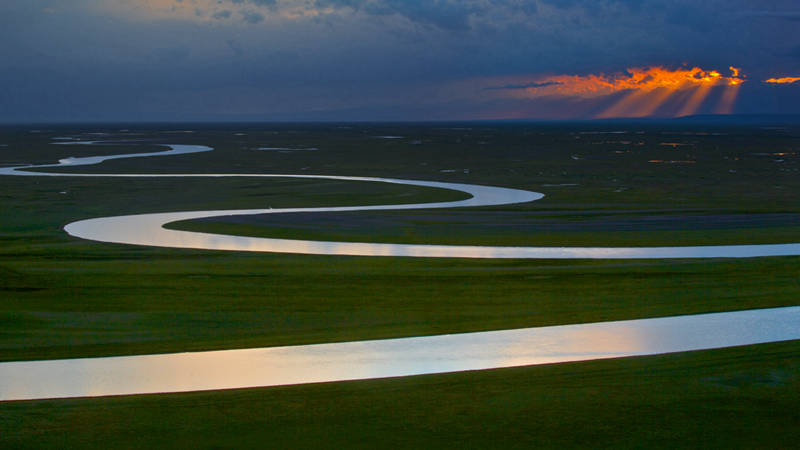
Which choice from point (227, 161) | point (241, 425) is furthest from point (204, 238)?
point (227, 161)

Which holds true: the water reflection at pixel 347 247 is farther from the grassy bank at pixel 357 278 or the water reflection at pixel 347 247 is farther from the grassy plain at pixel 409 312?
the grassy plain at pixel 409 312

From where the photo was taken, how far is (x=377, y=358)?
9.06 metres

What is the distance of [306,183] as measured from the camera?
108ft

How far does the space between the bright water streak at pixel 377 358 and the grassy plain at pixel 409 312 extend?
29 cm

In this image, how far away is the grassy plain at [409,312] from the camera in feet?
23.2

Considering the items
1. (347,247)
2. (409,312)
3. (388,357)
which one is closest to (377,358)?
(388,357)

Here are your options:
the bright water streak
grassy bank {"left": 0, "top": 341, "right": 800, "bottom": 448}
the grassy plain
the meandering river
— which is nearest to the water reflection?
the grassy plain

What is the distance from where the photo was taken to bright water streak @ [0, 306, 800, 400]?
8133 mm

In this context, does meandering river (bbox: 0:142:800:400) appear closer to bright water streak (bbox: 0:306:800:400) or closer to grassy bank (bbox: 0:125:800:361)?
bright water streak (bbox: 0:306:800:400)

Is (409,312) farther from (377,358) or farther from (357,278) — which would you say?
(357,278)

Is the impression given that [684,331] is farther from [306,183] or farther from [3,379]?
[306,183]

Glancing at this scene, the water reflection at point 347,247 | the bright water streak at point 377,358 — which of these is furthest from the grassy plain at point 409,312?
the water reflection at point 347,247

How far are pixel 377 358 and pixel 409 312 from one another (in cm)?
218

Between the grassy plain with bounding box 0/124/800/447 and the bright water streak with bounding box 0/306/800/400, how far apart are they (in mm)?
293
